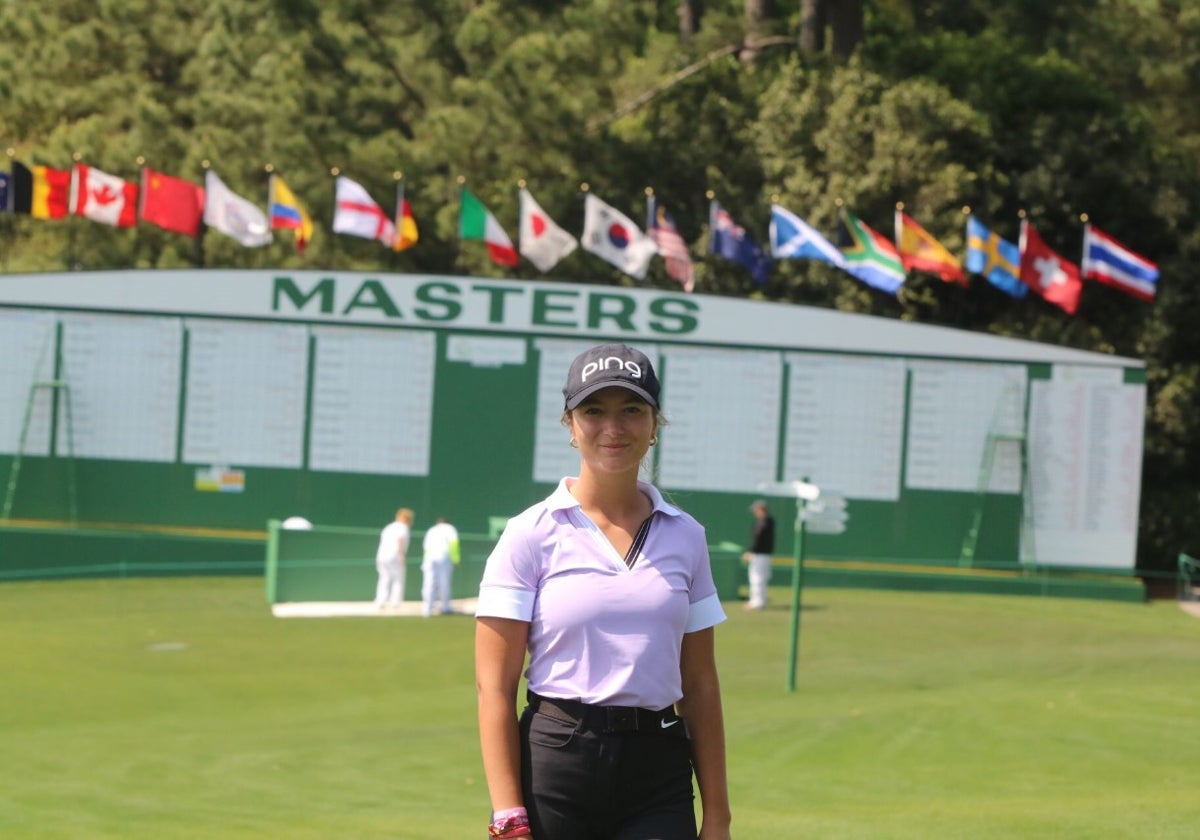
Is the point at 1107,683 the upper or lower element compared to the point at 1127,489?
lower

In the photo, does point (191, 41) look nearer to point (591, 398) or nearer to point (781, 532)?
point (781, 532)

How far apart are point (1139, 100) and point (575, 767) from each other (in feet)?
150

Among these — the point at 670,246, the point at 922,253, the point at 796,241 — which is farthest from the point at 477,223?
the point at 922,253

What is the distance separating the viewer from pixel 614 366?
4469 mm

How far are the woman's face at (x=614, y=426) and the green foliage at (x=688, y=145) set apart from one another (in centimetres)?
2903

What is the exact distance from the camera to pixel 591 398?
4496 millimetres

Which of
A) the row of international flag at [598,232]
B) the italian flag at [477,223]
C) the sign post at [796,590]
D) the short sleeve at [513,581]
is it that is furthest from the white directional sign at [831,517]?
the short sleeve at [513,581]

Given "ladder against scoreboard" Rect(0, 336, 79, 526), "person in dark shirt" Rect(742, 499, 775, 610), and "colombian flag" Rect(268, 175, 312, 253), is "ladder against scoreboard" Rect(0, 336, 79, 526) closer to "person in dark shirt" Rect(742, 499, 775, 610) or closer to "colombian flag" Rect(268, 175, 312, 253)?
"colombian flag" Rect(268, 175, 312, 253)

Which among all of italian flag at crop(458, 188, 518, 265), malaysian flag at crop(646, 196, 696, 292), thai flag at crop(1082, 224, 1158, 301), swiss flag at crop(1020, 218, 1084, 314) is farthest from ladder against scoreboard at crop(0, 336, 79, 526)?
thai flag at crop(1082, 224, 1158, 301)

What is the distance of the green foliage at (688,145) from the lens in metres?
33.6

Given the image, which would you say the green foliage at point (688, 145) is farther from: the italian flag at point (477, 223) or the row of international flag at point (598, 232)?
the italian flag at point (477, 223)

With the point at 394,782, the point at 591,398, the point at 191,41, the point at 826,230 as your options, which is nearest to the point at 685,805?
the point at 591,398

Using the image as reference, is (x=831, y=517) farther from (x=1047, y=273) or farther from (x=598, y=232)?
(x=1047, y=273)

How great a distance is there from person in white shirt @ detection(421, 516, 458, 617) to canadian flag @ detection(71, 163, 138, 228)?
8.42 meters
